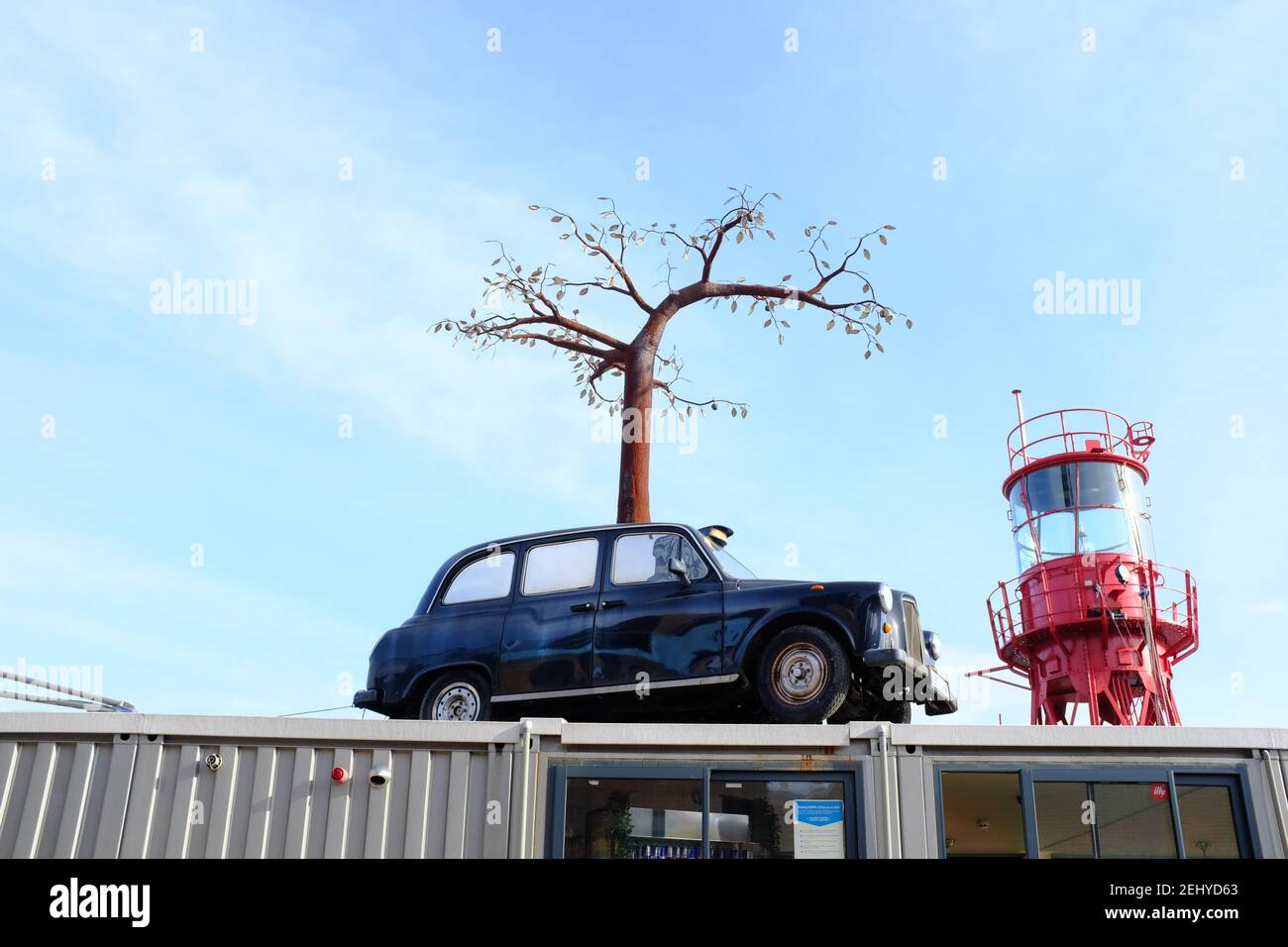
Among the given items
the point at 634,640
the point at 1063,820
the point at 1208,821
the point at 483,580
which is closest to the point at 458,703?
the point at 483,580

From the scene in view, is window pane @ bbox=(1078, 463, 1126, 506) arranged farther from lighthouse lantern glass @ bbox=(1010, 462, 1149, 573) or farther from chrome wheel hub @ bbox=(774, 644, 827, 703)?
chrome wheel hub @ bbox=(774, 644, 827, 703)

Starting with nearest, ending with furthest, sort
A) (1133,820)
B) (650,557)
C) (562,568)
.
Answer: (1133,820) < (650,557) < (562,568)

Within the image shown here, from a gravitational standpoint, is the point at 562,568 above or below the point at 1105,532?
below

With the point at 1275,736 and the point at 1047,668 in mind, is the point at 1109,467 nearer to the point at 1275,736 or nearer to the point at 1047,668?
the point at 1047,668

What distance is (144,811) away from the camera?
21.7 ft

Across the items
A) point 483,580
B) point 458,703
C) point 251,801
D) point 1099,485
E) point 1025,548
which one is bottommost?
point 251,801

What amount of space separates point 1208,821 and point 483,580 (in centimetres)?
586

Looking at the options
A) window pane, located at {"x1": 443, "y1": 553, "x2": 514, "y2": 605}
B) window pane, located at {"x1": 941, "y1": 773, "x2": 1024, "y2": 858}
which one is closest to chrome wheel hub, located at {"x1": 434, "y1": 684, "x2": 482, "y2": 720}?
window pane, located at {"x1": 443, "y1": 553, "x2": 514, "y2": 605}

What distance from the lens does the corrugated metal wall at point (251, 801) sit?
6.53 metres

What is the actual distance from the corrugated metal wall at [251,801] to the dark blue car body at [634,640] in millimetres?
2408

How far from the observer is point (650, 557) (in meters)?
9.45

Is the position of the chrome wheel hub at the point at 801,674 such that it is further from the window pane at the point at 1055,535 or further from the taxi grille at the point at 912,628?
the window pane at the point at 1055,535

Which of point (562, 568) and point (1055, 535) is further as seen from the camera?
point (1055, 535)

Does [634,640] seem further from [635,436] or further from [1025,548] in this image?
[1025,548]
